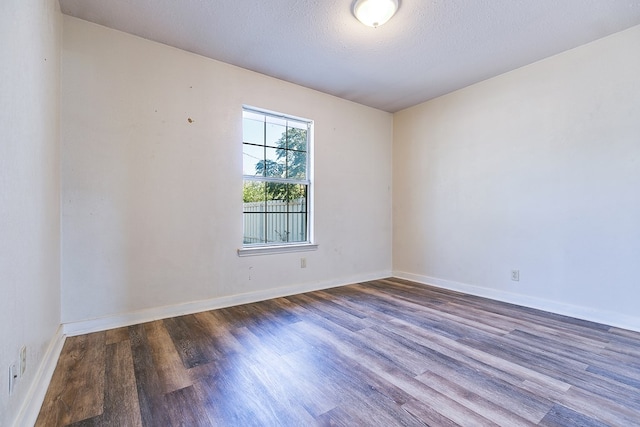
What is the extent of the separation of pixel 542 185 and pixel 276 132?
2.97m

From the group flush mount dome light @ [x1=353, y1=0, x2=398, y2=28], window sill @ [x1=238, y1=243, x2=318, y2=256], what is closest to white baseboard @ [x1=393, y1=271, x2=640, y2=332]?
window sill @ [x1=238, y1=243, x2=318, y2=256]

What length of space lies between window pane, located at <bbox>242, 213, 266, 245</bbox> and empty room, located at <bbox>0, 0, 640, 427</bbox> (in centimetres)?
3

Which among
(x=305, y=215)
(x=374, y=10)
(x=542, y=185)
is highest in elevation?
(x=374, y=10)

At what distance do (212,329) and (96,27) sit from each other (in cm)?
274

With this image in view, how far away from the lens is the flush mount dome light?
82.1 inches

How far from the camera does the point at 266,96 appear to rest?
331cm

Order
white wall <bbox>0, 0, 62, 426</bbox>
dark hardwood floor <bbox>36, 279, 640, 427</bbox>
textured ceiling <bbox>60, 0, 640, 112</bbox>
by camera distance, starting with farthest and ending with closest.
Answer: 1. textured ceiling <bbox>60, 0, 640, 112</bbox>
2. dark hardwood floor <bbox>36, 279, 640, 427</bbox>
3. white wall <bbox>0, 0, 62, 426</bbox>

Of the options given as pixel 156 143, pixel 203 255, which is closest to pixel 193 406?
pixel 203 255

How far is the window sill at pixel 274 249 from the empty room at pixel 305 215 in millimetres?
40

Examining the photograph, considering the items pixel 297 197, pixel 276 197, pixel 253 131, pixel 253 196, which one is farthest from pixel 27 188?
pixel 297 197

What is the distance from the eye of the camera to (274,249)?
11.1ft

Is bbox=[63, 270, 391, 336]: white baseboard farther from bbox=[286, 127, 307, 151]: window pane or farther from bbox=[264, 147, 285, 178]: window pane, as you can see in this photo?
bbox=[286, 127, 307, 151]: window pane

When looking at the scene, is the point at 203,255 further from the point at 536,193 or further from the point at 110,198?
the point at 536,193

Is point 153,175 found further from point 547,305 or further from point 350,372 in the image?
point 547,305
